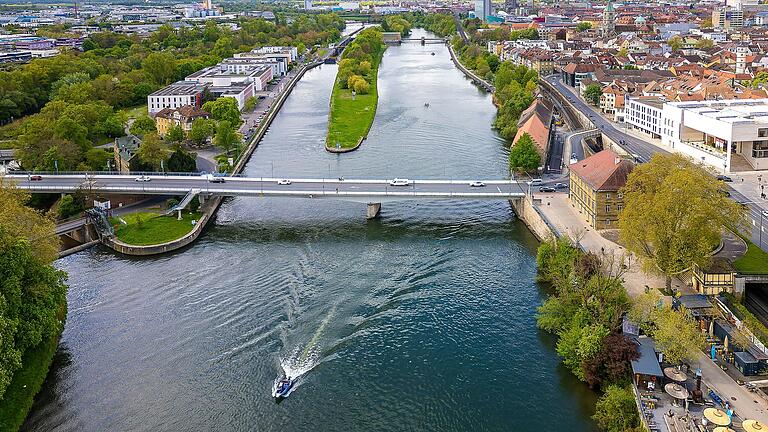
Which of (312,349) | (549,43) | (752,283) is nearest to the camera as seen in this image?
(312,349)

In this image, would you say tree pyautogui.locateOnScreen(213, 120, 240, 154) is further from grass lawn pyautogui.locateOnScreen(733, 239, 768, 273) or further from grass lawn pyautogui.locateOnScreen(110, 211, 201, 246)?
grass lawn pyautogui.locateOnScreen(733, 239, 768, 273)

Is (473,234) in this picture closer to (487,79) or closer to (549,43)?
(487,79)

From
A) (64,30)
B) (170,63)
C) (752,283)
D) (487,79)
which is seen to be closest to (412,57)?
(487,79)

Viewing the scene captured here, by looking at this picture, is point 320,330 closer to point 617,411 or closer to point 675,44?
point 617,411

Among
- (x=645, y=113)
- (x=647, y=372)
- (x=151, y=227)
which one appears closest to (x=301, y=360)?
(x=647, y=372)

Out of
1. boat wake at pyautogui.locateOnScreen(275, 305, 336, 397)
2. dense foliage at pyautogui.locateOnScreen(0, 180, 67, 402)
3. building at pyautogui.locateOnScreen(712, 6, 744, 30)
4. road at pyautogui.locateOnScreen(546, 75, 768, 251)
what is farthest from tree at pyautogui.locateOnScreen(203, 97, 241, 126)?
building at pyautogui.locateOnScreen(712, 6, 744, 30)

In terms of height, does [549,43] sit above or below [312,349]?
above
